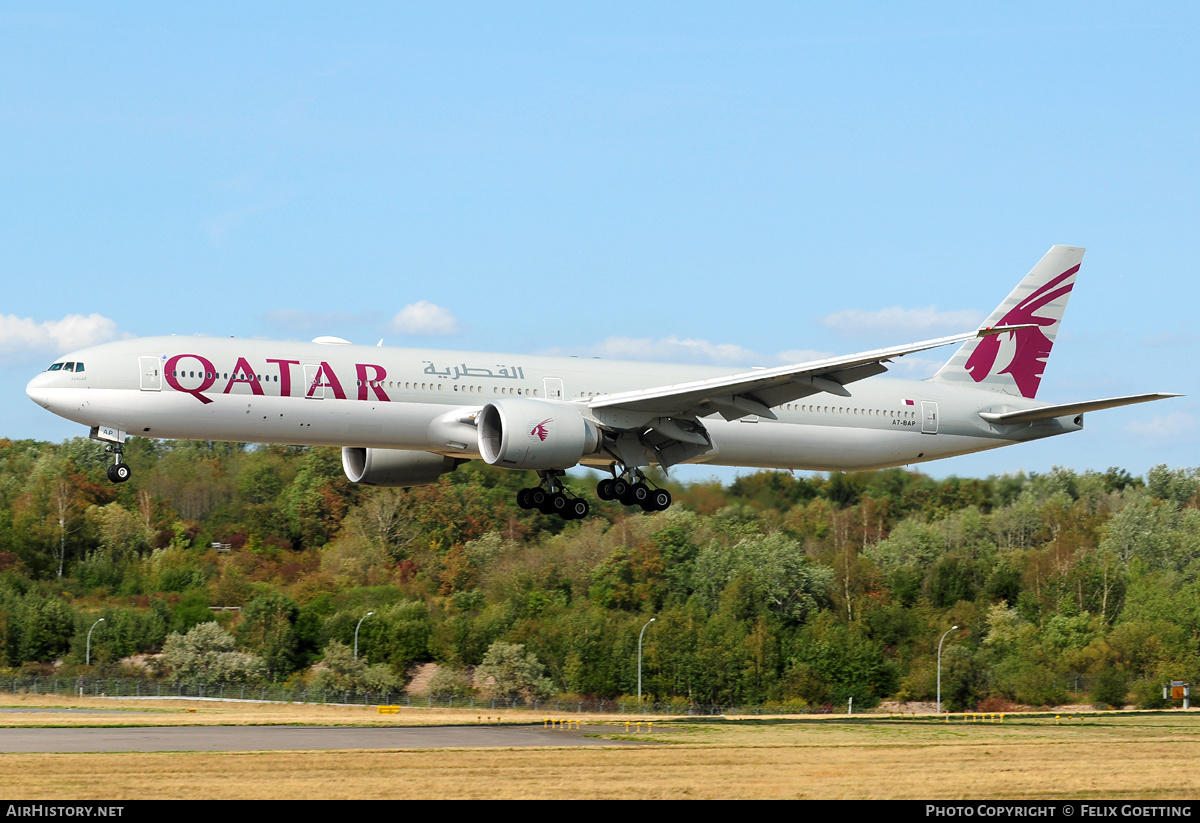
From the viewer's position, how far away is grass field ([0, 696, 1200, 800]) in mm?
28547

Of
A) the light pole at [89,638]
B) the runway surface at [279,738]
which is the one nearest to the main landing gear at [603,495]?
the runway surface at [279,738]

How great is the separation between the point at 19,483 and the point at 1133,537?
80884mm

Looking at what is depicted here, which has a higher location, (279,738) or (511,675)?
(279,738)

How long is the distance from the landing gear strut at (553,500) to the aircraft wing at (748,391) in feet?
9.76

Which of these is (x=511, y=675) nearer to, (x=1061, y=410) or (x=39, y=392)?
(x=1061, y=410)

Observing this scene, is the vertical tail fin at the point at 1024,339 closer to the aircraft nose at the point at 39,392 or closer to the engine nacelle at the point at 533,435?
the engine nacelle at the point at 533,435

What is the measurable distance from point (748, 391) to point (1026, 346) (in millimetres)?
13186

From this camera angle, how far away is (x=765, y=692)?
86.4 metres

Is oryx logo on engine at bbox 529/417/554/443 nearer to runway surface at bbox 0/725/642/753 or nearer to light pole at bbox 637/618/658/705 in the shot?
runway surface at bbox 0/725/642/753

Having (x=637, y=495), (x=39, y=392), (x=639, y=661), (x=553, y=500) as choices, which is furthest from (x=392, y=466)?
(x=639, y=661)

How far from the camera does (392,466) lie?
41406mm

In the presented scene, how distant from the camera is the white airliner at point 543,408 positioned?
3419cm

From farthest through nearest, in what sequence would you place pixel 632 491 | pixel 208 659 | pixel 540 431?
pixel 208 659 → pixel 632 491 → pixel 540 431
